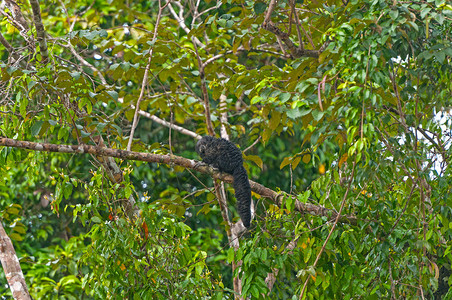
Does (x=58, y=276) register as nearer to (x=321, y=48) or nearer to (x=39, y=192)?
(x=39, y=192)

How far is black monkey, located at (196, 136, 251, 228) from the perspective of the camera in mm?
4109

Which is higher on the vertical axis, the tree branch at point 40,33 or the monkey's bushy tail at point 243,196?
the tree branch at point 40,33

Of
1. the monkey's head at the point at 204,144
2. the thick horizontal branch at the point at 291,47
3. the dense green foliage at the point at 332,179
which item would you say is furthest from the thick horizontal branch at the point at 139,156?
the thick horizontal branch at the point at 291,47

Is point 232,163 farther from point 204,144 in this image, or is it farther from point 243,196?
point 204,144

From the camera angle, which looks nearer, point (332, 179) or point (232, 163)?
point (332, 179)

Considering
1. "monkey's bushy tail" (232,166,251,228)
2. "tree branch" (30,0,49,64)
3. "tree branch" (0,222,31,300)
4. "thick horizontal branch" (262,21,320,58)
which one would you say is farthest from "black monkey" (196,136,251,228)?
"tree branch" (0,222,31,300)

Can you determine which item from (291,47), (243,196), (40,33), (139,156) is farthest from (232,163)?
(40,33)

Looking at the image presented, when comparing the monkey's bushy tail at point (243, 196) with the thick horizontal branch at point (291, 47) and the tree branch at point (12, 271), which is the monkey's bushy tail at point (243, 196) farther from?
the tree branch at point (12, 271)

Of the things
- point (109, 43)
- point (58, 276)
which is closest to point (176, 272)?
point (109, 43)

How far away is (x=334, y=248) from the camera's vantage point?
3.44 m

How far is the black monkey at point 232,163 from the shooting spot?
4109 millimetres

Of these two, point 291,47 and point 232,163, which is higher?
point 291,47

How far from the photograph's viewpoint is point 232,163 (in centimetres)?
432

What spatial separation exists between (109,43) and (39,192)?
3682 millimetres
